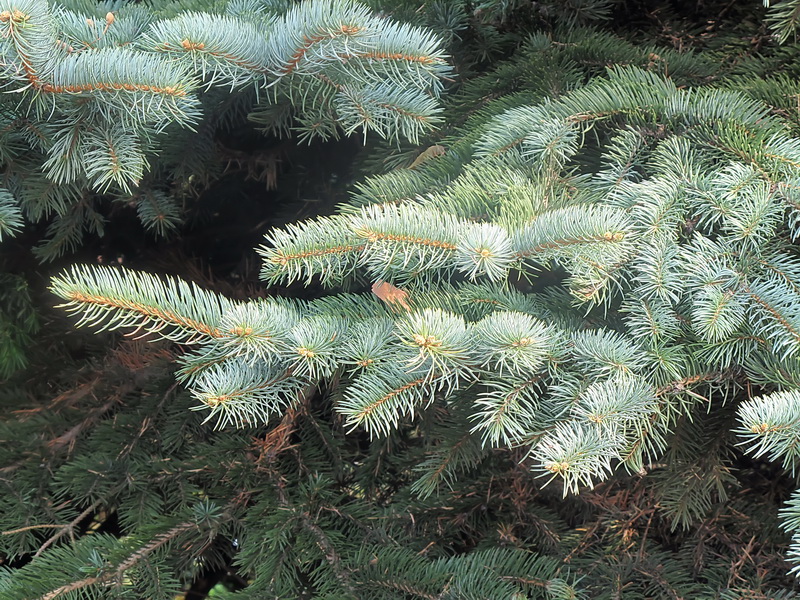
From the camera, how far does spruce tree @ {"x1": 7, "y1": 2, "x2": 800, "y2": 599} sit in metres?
0.77

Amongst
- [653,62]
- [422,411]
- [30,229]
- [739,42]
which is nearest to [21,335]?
[30,229]

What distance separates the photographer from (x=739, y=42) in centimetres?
A: 135

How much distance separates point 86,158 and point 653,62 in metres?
0.99

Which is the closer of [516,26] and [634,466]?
[634,466]

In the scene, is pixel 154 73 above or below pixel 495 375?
above

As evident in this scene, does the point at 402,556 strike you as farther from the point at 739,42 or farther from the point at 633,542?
the point at 739,42

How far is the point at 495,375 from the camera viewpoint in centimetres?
78

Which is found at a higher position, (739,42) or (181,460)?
(739,42)

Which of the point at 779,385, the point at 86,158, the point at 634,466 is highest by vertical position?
the point at 86,158

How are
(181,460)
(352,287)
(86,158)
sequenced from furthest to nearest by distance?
(181,460), (352,287), (86,158)

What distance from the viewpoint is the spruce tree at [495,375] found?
0.77 metres

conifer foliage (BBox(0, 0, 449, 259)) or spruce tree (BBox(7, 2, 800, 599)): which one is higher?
conifer foliage (BBox(0, 0, 449, 259))

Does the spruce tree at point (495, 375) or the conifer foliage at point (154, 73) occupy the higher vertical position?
the conifer foliage at point (154, 73)

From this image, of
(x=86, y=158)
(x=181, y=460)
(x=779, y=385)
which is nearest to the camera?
(x=779, y=385)
